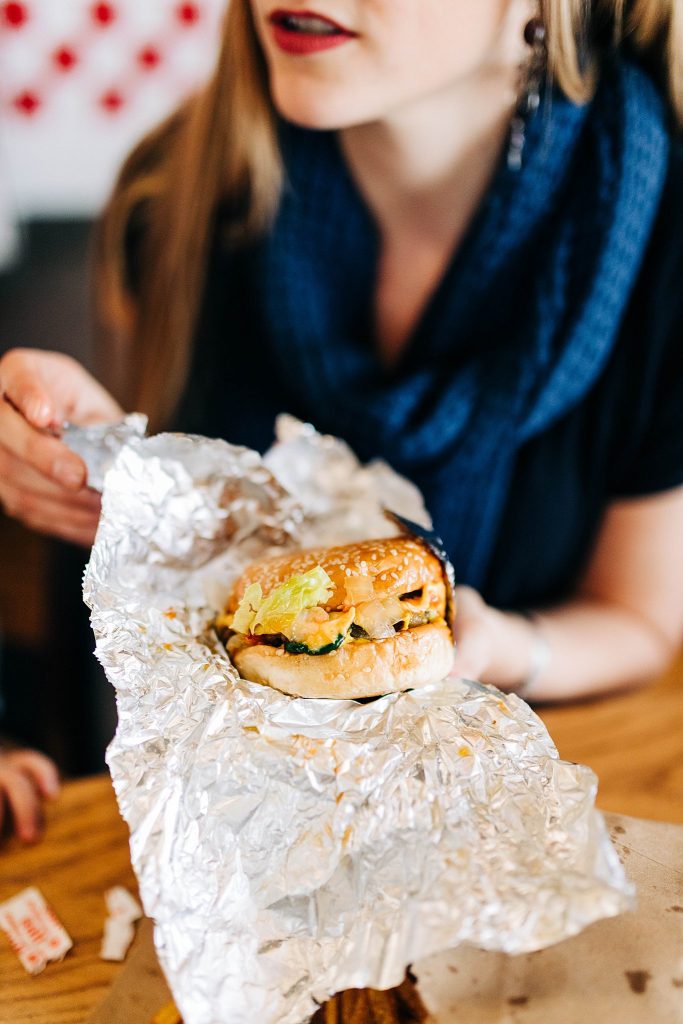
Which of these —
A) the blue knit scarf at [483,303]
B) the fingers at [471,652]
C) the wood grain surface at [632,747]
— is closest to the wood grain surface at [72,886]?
the fingers at [471,652]

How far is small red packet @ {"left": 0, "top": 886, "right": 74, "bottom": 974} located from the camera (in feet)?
2.41

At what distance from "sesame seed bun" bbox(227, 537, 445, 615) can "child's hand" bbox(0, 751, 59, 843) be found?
0.36 meters

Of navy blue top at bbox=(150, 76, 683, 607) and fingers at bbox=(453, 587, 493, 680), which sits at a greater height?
navy blue top at bbox=(150, 76, 683, 607)

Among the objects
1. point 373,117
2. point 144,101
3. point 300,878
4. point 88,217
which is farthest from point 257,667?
point 88,217

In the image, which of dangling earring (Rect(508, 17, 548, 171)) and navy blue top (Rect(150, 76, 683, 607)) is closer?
dangling earring (Rect(508, 17, 548, 171))

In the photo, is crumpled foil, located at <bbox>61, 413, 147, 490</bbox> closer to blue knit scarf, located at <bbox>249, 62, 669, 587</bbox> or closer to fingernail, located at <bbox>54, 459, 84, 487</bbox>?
fingernail, located at <bbox>54, 459, 84, 487</bbox>

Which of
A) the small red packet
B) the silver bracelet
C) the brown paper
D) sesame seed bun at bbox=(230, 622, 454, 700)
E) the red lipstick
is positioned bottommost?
the small red packet

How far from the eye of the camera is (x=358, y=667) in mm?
679

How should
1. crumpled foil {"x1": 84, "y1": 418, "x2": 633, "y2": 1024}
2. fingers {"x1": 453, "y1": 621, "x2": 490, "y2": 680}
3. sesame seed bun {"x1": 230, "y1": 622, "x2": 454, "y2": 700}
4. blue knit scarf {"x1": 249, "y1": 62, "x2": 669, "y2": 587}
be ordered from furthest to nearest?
1. blue knit scarf {"x1": 249, "y1": 62, "x2": 669, "y2": 587}
2. fingers {"x1": 453, "y1": 621, "x2": 490, "y2": 680}
3. sesame seed bun {"x1": 230, "y1": 622, "x2": 454, "y2": 700}
4. crumpled foil {"x1": 84, "y1": 418, "x2": 633, "y2": 1024}

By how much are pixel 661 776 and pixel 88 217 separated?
1564mm

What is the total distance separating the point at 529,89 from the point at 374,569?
0.72 m

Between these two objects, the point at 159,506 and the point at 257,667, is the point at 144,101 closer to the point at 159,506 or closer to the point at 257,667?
the point at 159,506

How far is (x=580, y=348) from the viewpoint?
1.06m

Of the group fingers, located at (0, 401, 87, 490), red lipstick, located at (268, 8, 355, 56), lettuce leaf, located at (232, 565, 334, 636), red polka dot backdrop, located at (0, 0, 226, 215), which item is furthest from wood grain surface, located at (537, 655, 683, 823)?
red polka dot backdrop, located at (0, 0, 226, 215)
